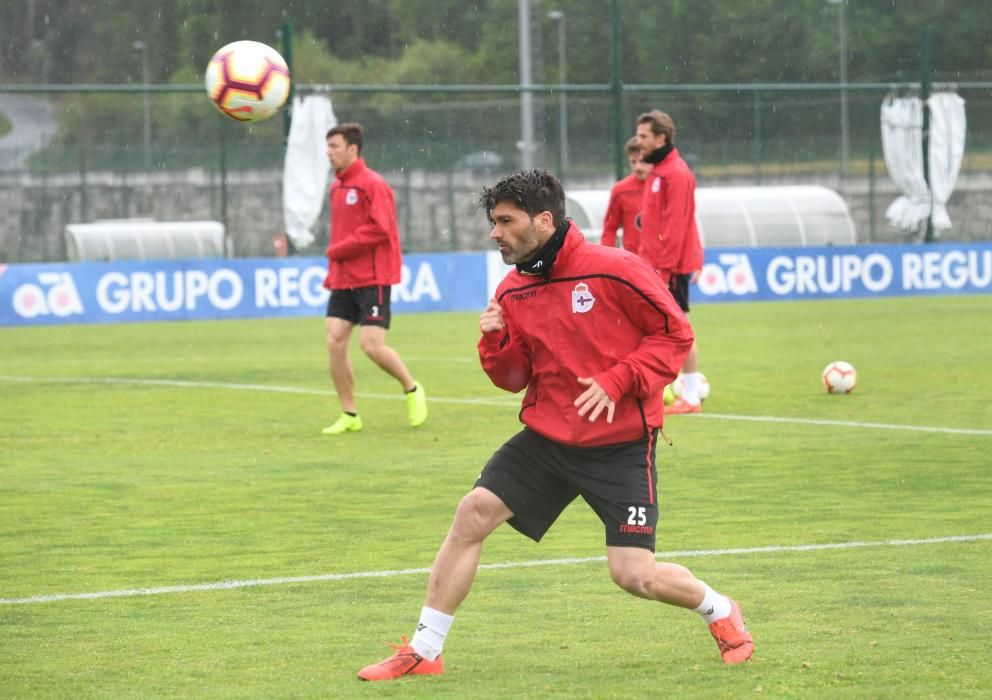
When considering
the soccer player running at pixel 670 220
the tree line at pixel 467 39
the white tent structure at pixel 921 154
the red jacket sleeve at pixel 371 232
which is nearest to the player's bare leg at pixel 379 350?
the red jacket sleeve at pixel 371 232

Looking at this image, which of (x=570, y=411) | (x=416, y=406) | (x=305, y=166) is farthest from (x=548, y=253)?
(x=305, y=166)

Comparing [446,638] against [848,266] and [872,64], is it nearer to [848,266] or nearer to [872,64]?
[848,266]

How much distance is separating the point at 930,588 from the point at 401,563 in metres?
2.28

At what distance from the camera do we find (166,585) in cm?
779

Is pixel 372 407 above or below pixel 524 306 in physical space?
below

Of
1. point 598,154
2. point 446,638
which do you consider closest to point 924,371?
point 446,638

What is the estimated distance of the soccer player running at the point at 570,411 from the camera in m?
6.02

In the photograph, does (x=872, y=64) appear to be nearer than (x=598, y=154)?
No

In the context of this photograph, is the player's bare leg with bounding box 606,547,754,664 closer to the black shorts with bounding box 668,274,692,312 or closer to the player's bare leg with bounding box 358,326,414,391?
the player's bare leg with bounding box 358,326,414,391

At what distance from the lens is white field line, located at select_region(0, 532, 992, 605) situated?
24.8 feet

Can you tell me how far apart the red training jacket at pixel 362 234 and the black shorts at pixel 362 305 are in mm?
54

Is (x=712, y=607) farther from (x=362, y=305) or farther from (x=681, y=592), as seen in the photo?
(x=362, y=305)

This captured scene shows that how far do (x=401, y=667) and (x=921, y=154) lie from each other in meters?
26.8

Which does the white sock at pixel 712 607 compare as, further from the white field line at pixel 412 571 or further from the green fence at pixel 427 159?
the green fence at pixel 427 159
